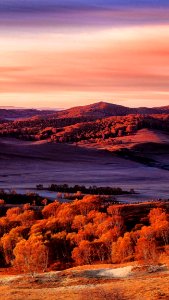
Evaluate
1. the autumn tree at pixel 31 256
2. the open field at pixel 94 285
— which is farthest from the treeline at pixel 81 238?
the open field at pixel 94 285

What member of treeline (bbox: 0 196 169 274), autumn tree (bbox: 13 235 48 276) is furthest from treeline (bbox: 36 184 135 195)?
autumn tree (bbox: 13 235 48 276)

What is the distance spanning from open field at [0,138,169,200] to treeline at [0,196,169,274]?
82.3 feet

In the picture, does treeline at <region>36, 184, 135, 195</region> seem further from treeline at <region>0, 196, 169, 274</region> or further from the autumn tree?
the autumn tree

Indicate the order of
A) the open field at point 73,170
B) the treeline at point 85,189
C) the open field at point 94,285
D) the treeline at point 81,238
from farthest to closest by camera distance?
the open field at point 73,170, the treeline at point 85,189, the treeline at point 81,238, the open field at point 94,285

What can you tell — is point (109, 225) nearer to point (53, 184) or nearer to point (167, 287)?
point (167, 287)

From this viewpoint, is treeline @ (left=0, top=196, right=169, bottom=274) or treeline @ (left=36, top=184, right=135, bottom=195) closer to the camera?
treeline @ (left=0, top=196, right=169, bottom=274)

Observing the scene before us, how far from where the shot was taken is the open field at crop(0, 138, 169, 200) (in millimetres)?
119625

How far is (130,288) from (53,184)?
3275 inches

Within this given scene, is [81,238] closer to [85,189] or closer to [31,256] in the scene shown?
[31,256]

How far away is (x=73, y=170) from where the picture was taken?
14950 cm

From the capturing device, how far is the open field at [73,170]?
4710 inches

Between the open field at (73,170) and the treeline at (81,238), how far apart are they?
82.3 ft

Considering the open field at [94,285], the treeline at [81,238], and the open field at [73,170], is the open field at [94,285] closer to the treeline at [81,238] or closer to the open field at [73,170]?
the treeline at [81,238]

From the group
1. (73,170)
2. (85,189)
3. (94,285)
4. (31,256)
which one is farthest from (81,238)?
(73,170)
